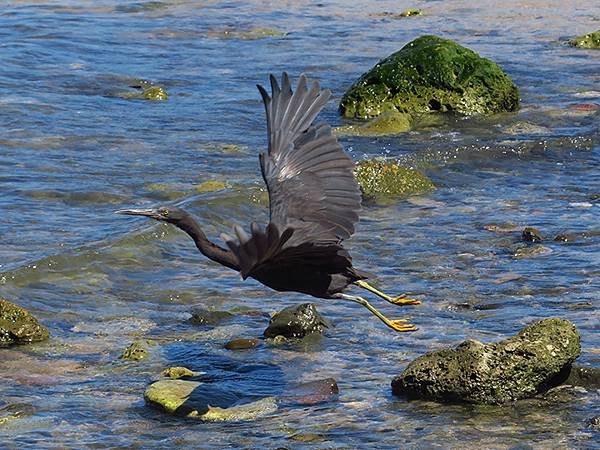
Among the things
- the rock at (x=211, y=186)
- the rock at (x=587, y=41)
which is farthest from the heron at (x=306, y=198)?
the rock at (x=587, y=41)

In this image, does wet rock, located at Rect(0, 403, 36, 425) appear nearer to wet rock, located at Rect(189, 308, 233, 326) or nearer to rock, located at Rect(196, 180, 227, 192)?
wet rock, located at Rect(189, 308, 233, 326)

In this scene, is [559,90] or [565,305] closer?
[565,305]

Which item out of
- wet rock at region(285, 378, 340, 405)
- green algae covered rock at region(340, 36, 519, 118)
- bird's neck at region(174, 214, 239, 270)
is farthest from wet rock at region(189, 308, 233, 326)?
green algae covered rock at region(340, 36, 519, 118)

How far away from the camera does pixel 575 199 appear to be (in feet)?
36.5

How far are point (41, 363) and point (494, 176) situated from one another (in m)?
5.89

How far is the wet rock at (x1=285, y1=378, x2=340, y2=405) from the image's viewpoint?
675cm

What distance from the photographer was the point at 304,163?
25.2 ft

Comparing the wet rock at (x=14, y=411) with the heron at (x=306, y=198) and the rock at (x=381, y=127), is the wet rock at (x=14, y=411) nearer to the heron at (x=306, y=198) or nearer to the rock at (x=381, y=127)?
the heron at (x=306, y=198)

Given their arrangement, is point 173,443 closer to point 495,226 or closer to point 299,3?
point 495,226

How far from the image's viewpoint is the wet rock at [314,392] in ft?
22.1

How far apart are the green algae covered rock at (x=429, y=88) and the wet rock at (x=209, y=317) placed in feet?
21.6

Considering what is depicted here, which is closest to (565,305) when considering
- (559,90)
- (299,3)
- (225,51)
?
(559,90)

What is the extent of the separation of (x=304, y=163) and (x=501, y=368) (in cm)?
191

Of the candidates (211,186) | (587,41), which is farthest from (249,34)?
(211,186)
